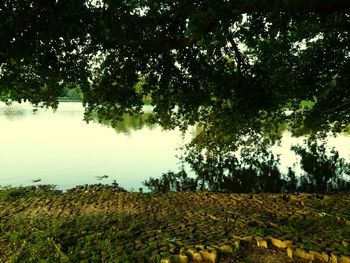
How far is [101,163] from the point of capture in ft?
82.8

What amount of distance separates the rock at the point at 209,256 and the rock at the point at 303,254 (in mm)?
1712

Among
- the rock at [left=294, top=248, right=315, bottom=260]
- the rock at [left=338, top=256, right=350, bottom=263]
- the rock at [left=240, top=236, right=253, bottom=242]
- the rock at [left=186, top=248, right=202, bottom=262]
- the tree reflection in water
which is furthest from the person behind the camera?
the tree reflection in water

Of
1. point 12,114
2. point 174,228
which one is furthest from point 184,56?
point 12,114

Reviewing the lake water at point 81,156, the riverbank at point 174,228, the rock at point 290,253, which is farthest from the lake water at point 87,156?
the rock at point 290,253

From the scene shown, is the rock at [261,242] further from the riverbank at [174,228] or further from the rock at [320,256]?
the rock at [320,256]

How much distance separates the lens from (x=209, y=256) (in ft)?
26.3

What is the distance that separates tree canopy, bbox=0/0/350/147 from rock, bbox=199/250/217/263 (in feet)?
15.5

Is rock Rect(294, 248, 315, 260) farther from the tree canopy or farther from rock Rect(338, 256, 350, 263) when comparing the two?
the tree canopy

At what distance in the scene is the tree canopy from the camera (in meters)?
7.52

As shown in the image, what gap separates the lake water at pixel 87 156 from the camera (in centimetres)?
2114

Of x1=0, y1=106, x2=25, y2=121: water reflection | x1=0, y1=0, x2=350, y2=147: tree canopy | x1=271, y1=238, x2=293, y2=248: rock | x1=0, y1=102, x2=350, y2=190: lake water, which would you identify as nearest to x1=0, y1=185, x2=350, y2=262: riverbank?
x1=271, y1=238, x2=293, y2=248: rock

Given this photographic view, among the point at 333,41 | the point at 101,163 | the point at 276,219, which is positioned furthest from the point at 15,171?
the point at 333,41

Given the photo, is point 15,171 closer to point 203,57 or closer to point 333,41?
point 203,57

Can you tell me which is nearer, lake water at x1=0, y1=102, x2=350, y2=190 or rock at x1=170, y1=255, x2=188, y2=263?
rock at x1=170, y1=255, x2=188, y2=263
